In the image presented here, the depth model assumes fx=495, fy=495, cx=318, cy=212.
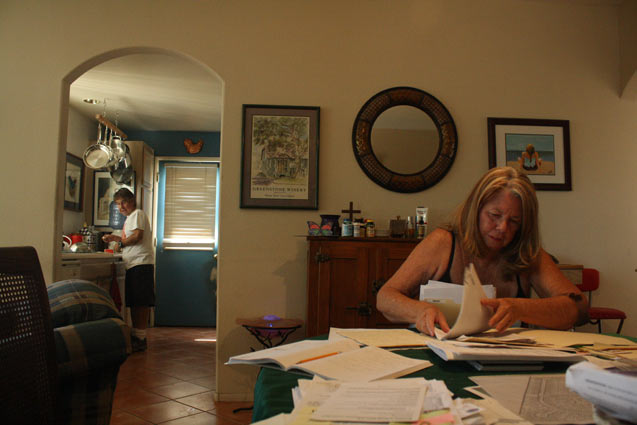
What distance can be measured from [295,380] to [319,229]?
211 cm

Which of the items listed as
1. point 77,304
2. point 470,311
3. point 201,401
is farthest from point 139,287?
point 470,311

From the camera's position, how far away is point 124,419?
2861 millimetres

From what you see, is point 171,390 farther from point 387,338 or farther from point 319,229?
point 387,338

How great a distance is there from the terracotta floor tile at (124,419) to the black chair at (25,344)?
76.6 inches

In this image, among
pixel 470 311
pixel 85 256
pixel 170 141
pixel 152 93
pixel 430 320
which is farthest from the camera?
pixel 170 141

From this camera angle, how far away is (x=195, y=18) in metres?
3.31

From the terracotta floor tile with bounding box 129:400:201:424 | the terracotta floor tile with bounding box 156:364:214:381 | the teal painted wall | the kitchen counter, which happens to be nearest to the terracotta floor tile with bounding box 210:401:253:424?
the terracotta floor tile with bounding box 129:400:201:424

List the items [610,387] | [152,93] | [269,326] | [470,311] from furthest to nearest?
1. [152,93]
2. [269,326]
3. [470,311]
4. [610,387]

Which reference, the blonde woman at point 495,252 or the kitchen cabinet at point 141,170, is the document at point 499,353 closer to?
the blonde woman at point 495,252

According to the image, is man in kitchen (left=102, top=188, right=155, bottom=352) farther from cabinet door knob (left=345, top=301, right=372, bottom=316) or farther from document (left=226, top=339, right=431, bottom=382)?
document (left=226, top=339, right=431, bottom=382)

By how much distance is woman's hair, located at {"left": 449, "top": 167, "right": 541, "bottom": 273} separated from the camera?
5.65 ft

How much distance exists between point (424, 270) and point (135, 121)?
5.46m

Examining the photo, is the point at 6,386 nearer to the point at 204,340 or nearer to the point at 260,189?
the point at 260,189

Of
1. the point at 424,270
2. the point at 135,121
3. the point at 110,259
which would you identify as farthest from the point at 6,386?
the point at 135,121
